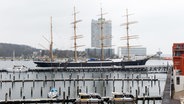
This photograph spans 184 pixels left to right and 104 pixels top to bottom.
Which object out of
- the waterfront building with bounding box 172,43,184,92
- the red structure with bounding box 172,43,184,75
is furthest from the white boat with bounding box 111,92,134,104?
the red structure with bounding box 172,43,184,75

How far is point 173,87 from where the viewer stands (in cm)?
5344

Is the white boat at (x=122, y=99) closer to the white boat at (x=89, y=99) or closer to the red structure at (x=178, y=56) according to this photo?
the white boat at (x=89, y=99)

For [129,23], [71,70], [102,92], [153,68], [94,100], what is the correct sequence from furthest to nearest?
[129,23]
[71,70]
[153,68]
[102,92]
[94,100]

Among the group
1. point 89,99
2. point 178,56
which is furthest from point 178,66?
point 89,99

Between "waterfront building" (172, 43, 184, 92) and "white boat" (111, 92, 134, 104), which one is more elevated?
"waterfront building" (172, 43, 184, 92)

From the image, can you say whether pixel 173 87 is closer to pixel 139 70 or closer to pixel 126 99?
pixel 126 99

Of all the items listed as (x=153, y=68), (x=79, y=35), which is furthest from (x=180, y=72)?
(x=79, y=35)

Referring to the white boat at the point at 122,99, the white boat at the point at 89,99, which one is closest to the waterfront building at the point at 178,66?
the white boat at the point at 122,99

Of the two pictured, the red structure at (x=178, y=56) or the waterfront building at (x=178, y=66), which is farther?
the red structure at (x=178, y=56)

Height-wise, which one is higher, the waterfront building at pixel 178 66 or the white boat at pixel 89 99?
the waterfront building at pixel 178 66

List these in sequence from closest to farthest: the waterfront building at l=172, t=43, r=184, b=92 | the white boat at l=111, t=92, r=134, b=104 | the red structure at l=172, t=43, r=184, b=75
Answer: the white boat at l=111, t=92, r=134, b=104
the waterfront building at l=172, t=43, r=184, b=92
the red structure at l=172, t=43, r=184, b=75

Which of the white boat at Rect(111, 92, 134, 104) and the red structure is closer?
the white boat at Rect(111, 92, 134, 104)

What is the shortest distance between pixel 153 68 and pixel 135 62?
26475 millimetres

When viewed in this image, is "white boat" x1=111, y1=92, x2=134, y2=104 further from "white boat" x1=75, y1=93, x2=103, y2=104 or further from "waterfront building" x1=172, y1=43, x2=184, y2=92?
"waterfront building" x1=172, y1=43, x2=184, y2=92
